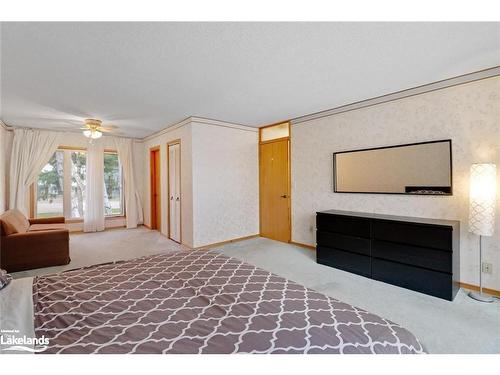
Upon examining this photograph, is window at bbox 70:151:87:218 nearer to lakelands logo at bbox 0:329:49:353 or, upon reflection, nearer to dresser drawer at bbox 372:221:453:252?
lakelands logo at bbox 0:329:49:353

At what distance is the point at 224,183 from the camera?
4863 mm

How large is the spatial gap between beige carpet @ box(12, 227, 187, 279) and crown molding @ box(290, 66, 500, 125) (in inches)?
141

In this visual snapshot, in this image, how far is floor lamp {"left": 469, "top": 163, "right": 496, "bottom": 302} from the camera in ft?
8.18

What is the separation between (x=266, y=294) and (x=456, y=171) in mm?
2854

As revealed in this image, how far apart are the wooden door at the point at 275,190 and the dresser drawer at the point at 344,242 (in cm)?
126

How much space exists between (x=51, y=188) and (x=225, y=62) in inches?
225

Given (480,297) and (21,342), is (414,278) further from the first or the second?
(21,342)

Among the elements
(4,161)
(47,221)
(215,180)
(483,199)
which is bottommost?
(47,221)

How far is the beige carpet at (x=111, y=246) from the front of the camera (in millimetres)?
3832

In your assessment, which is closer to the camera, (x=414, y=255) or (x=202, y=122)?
(x=414, y=255)

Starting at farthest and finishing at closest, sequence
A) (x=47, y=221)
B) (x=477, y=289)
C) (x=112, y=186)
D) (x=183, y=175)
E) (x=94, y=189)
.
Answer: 1. (x=112, y=186)
2. (x=94, y=189)
3. (x=47, y=221)
4. (x=183, y=175)
5. (x=477, y=289)

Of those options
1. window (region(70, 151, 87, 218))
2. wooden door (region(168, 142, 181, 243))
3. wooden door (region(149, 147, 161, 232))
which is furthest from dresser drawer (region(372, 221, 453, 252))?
window (region(70, 151, 87, 218))

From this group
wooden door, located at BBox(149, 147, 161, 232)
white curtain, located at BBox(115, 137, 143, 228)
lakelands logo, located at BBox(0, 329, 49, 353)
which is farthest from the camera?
white curtain, located at BBox(115, 137, 143, 228)

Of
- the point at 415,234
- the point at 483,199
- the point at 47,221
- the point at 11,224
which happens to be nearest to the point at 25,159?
the point at 47,221
